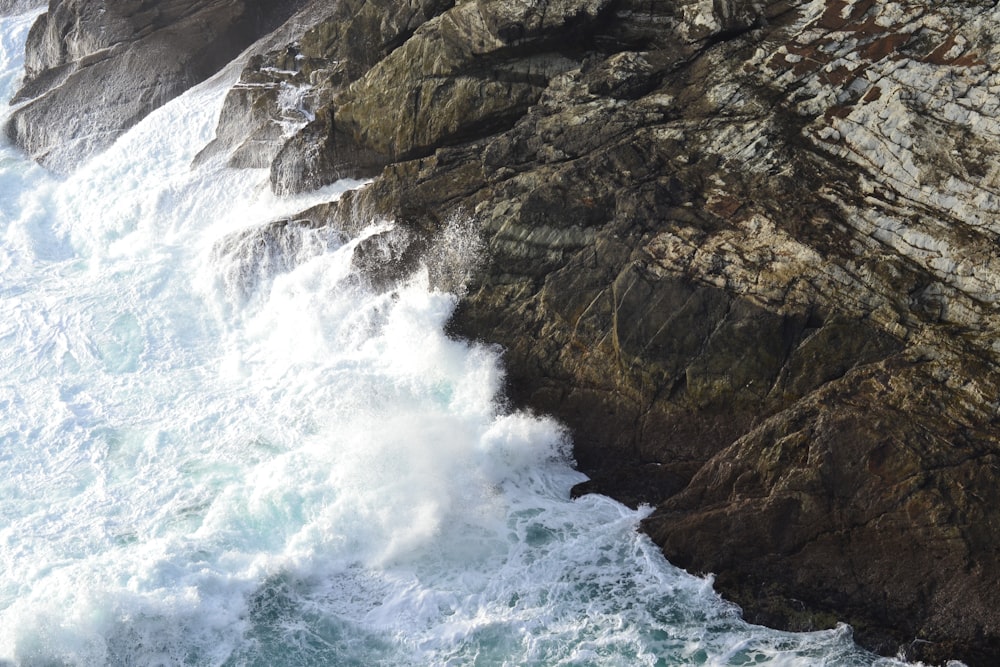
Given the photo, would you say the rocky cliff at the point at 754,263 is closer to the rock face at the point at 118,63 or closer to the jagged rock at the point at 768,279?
the jagged rock at the point at 768,279

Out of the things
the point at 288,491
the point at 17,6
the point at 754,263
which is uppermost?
the point at 17,6

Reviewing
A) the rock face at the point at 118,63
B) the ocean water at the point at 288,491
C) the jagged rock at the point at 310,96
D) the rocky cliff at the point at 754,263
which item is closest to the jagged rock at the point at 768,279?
the rocky cliff at the point at 754,263

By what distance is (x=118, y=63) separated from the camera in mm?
29078

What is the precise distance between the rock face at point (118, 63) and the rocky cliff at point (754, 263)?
8.92 metres

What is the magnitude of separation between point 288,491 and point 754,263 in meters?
8.30

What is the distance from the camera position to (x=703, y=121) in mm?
18609

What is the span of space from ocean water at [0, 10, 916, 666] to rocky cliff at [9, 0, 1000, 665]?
0.80 meters

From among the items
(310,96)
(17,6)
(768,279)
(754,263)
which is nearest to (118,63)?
(310,96)

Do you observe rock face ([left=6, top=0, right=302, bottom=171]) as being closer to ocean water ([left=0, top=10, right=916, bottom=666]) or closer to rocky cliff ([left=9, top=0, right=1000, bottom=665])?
ocean water ([left=0, top=10, right=916, bottom=666])

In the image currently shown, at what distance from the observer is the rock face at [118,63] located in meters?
28.3

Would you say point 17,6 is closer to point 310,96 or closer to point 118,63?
point 118,63

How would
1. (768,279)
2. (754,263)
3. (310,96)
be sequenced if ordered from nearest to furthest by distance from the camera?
1. (768,279)
2. (754,263)
3. (310,96)

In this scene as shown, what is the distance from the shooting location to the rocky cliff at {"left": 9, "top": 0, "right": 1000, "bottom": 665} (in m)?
15.0

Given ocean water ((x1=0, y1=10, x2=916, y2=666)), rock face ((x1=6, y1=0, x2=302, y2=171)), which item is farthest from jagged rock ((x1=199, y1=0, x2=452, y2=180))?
rock face ((x1=6, y1=0, x2=302, y2=171))
